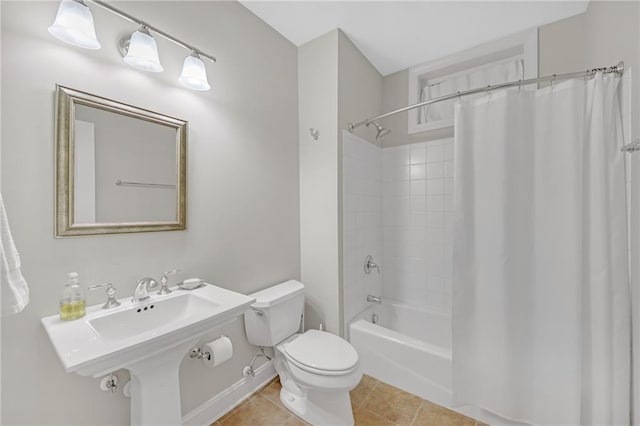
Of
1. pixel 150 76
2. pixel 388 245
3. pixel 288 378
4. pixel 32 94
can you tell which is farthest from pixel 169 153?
pixel 388 245

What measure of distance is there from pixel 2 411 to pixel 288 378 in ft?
4.18

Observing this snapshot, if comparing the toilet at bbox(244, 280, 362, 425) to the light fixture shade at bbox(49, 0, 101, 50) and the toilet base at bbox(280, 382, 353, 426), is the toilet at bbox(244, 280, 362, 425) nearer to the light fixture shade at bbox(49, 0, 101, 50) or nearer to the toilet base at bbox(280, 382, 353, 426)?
the toilet base at bbox(280, 382, 353, 426)

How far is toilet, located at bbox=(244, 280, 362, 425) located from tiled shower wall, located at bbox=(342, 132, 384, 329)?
0.43 metres

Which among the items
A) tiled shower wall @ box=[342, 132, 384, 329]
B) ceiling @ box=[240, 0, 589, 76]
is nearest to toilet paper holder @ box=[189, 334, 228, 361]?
tiled shower wall @ box=[342, 132, 384, 329]

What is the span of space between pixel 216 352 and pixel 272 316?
377 mm

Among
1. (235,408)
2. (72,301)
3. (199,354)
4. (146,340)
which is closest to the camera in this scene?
(146,340)

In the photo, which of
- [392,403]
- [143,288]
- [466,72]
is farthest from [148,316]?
[466,72]

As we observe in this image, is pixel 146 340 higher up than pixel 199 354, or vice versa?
pixel 146 340

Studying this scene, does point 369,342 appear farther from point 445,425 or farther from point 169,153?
point 169,153

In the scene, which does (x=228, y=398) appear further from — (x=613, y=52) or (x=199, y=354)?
(x=613, y=52)

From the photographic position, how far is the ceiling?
172 cm

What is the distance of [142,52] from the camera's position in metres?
1.13

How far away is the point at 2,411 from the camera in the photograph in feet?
3.00

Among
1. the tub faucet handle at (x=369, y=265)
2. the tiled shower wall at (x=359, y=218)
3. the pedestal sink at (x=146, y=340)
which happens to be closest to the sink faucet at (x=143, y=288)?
the pedestal sink at (x=146, y=340)
